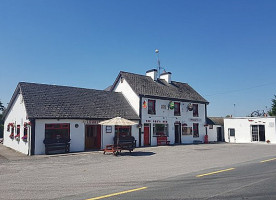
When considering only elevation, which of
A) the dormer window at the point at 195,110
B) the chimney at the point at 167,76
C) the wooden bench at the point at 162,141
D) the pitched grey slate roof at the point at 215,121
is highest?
the chimney at the point at 167,76

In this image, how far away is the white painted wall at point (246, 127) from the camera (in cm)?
2809

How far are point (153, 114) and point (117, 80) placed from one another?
593cm

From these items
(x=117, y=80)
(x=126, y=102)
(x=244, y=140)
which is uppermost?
(x=117, y=80)

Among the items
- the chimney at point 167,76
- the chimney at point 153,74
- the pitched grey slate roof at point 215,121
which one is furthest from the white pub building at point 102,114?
the pitched grey slate roof at point 215,121

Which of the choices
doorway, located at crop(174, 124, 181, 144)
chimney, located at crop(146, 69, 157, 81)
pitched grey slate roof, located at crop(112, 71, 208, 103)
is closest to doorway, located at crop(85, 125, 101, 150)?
pitched grey slate roof, located at crop(112, 71, 208, 103)

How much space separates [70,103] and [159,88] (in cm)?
1100

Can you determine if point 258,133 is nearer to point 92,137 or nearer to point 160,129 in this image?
point 160,129

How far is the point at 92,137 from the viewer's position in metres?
21.0

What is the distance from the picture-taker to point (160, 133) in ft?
85.3

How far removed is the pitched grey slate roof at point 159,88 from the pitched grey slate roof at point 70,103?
90.0 inches

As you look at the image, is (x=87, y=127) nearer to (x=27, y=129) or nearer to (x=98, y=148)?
(x=98, y=148)

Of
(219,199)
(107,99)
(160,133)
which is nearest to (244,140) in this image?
(160,133)

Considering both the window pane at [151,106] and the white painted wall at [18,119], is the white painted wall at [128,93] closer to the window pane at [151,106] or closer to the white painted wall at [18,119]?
the window pane at [151,106]

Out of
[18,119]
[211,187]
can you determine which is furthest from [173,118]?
[211,187]
